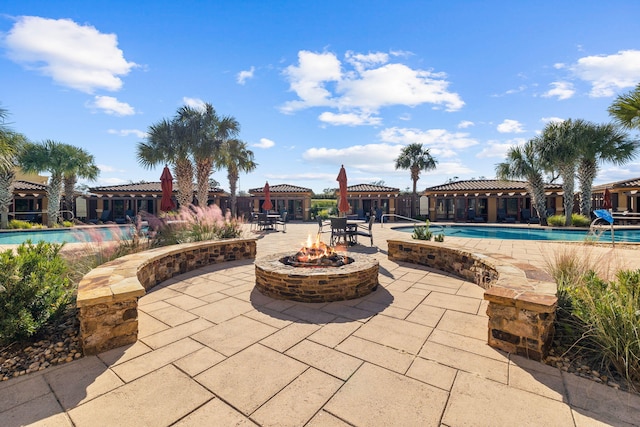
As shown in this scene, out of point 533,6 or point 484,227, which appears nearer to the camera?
point 533,6

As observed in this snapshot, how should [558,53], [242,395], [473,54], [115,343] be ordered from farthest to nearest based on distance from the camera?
1. [473,54]
2. [558,53]
3. [115,343]
4. [242,395]

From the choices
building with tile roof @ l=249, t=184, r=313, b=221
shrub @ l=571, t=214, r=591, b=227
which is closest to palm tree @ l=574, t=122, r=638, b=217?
shrub @ l=571, t=214, r=591, b=227

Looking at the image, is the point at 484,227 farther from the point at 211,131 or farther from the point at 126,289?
the point at 126,289

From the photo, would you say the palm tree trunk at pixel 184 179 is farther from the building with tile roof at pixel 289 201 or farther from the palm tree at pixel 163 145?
the building with tile roof at pixel 289 201

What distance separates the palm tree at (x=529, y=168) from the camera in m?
15.5

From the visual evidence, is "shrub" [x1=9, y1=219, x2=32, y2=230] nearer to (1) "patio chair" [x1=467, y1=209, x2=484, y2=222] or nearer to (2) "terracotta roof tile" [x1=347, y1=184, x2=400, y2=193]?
(2) "terracotta roof tile" [x1=347, y1=184, x2=400, y2=193]

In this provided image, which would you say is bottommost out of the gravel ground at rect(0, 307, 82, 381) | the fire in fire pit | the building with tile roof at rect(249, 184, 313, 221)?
the gravel ground at rect(0, 307, 82, 381)

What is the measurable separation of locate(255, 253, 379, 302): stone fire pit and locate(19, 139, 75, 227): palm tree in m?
19.5

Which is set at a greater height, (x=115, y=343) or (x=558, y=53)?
(x=558, y=53)

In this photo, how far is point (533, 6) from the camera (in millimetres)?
5762

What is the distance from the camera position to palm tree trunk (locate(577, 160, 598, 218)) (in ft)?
48.3

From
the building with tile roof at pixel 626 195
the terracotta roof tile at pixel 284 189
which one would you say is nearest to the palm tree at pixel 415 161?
the terracotta roof tile at pixel 284 189

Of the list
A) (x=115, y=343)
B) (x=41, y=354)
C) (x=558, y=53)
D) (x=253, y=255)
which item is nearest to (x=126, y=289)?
(x=115, y=343)

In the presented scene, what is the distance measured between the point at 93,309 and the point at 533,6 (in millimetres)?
9311
